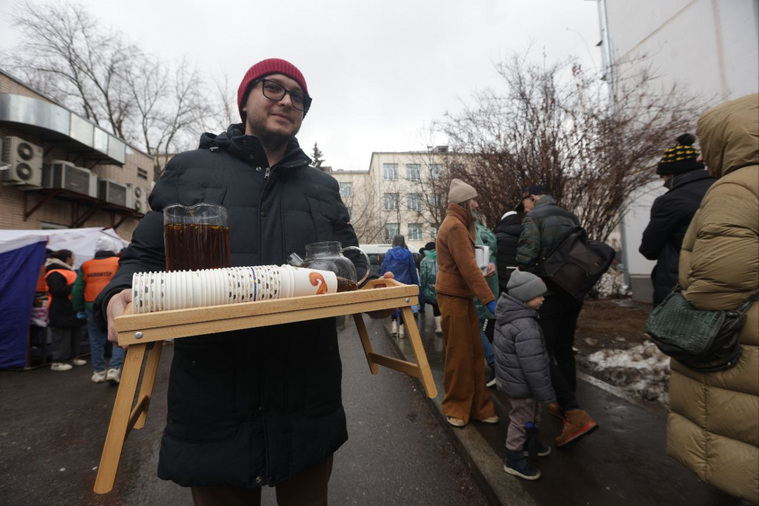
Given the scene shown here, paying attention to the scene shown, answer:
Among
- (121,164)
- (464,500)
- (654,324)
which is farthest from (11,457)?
(121,164)

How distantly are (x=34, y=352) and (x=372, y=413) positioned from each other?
23.1 ft

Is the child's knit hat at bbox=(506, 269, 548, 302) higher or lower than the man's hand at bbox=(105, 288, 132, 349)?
lower

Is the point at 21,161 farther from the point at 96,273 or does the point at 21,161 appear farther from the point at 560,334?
the point at 560,334

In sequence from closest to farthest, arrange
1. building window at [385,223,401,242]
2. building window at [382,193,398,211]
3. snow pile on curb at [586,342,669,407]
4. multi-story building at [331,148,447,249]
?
snow pile on curb at [586,342,669,407] < multi-story building at [331,148,447,249] < building window at [382,193,398,211] < building window at [385,223,401,242]

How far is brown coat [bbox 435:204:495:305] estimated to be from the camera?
10.5ft

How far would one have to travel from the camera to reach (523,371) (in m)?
2.70

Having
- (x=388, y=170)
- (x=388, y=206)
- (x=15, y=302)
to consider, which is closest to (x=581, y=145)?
(x=15, y=302)

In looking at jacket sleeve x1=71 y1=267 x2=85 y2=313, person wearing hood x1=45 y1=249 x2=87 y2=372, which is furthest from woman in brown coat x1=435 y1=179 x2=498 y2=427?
person wearing hood x1=45 y1=249 x2=87 y2=372

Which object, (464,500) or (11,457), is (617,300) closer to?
(464,500)

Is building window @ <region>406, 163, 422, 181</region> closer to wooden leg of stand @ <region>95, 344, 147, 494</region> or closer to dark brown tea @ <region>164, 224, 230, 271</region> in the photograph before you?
dark brown tea @ <region>164, 224, 230, 271</region>

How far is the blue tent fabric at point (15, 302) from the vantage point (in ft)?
21.3

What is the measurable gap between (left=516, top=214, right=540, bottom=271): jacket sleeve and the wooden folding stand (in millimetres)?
2665

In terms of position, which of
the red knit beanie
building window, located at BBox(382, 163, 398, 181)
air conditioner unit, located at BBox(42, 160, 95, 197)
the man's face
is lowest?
the man's face

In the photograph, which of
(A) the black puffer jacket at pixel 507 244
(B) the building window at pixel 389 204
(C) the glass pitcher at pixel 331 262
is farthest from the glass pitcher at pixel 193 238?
(B) the building window at pixel 389 204
